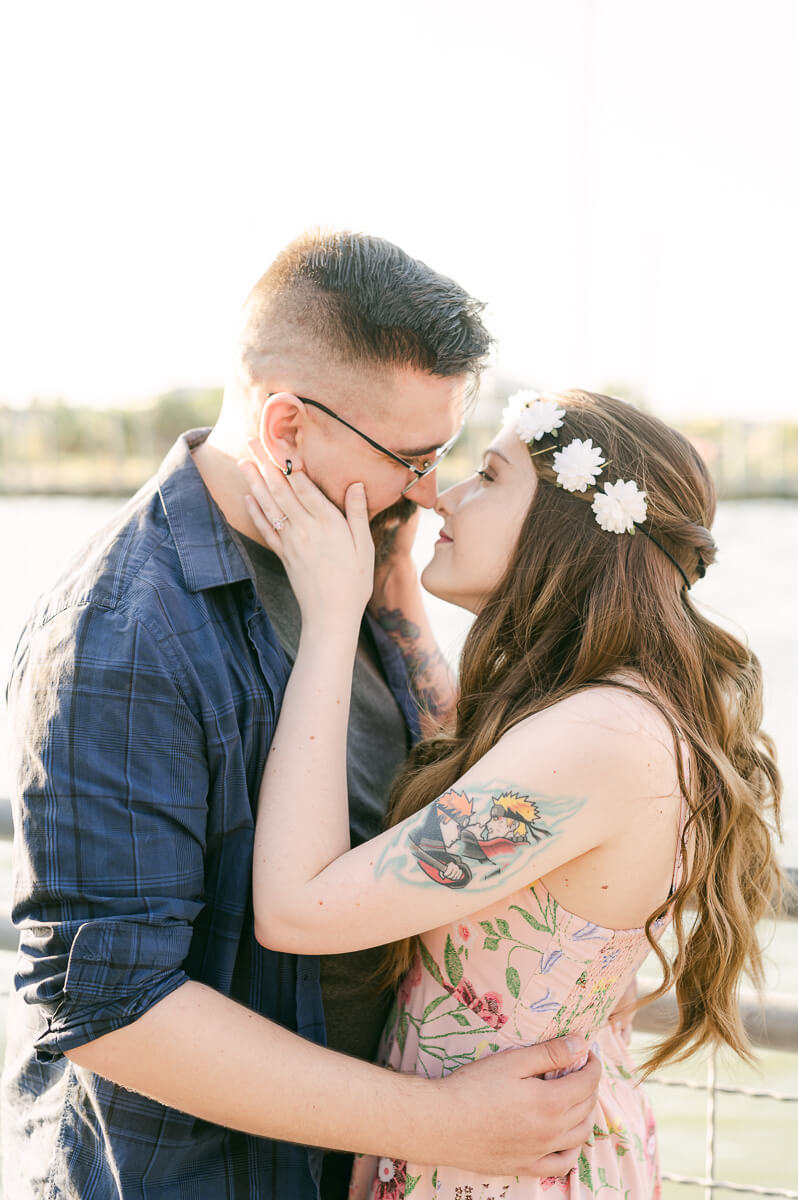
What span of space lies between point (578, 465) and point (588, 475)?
29mm

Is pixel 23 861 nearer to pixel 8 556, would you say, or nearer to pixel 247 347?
pixel 247 347

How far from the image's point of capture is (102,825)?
1427mm

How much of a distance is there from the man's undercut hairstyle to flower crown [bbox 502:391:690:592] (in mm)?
198

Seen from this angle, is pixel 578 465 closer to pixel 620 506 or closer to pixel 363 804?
pixel 620 506

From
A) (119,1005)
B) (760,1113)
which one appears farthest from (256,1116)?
(760,1113)

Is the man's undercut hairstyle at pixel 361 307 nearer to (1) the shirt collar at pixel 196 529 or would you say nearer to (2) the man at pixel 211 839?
(2) the man at pixel 211 839

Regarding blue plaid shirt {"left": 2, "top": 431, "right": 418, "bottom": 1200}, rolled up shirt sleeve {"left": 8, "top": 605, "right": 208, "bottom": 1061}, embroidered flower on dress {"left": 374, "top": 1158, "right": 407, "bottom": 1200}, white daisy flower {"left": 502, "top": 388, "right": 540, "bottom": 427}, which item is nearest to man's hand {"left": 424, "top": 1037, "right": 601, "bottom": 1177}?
embroidered flower on dress {"left": 374, "top": 1158, "right": 407, "bottom": 1200}

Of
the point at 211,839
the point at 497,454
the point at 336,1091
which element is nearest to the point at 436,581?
the point at 497,454

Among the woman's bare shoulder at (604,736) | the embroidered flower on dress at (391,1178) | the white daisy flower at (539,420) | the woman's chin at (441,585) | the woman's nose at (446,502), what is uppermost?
the white daisy flower at (539,420)

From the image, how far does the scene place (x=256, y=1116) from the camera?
1464 millimetres

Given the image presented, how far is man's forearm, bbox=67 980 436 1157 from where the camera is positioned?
1.42m

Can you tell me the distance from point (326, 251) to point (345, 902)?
1.15 metres

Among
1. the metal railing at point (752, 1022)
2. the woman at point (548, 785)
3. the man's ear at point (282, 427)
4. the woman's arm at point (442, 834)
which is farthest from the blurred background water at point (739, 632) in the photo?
the woman's arm at point (442, 834)

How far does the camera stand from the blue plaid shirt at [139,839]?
1421mm
